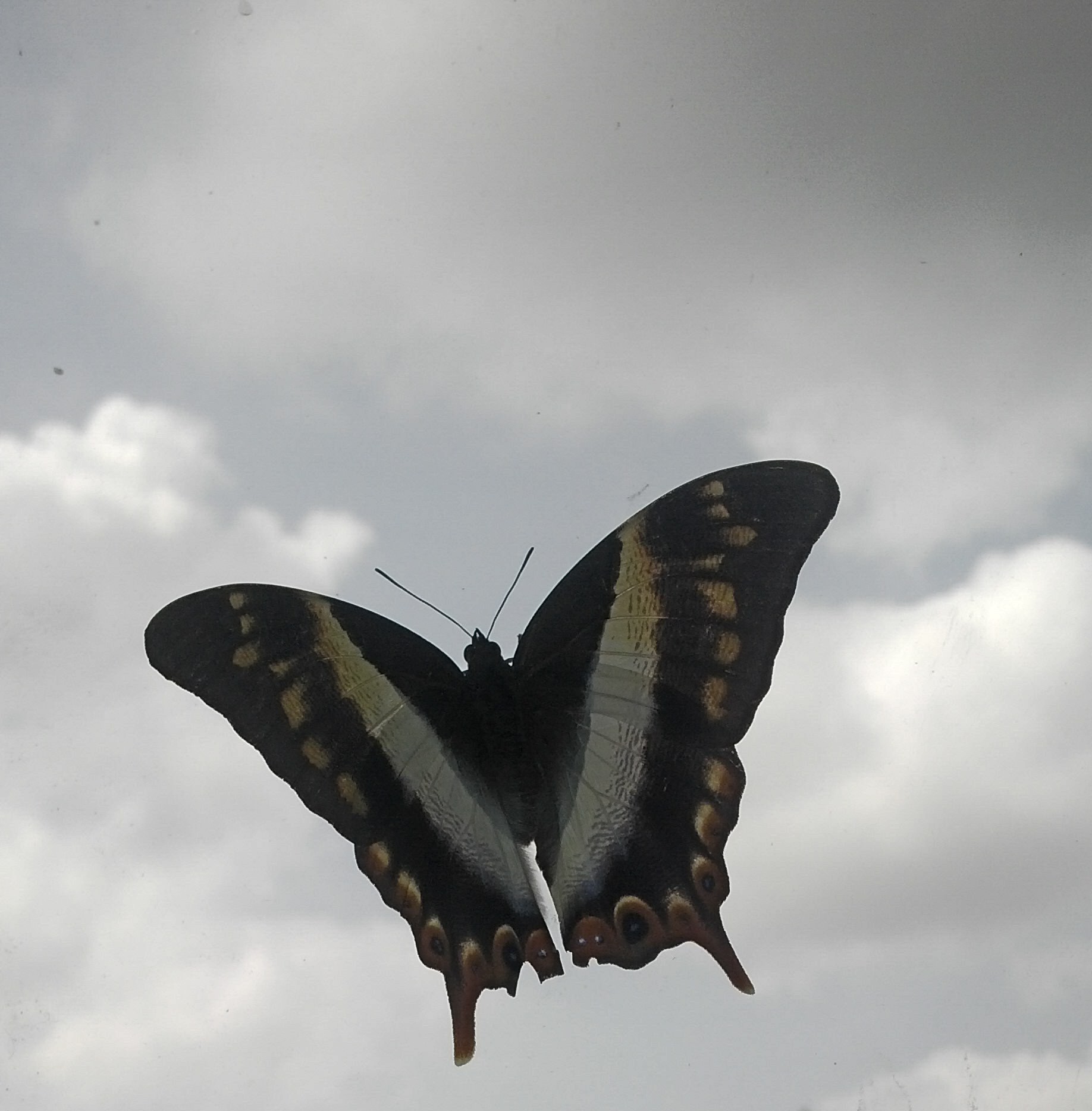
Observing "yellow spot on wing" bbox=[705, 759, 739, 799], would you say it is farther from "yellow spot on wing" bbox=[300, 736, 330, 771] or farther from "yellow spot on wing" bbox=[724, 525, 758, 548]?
"yellow spot on wing" bbox=[300, 736, 330, 771]

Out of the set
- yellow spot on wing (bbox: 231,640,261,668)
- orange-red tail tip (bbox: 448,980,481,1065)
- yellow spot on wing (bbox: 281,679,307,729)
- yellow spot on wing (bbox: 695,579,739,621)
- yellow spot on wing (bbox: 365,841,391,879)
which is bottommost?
orange-red tail tip (bbox: 448,980,481,1065)

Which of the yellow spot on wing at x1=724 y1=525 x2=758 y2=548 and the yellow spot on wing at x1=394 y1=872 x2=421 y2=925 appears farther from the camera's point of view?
the yellow spot on wing at x1=394 y1=872 x2=421 y2=925

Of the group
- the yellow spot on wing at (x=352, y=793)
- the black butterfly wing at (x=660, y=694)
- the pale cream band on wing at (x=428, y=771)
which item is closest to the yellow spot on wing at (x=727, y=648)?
the black butterfly wing at (x=660, y=694)

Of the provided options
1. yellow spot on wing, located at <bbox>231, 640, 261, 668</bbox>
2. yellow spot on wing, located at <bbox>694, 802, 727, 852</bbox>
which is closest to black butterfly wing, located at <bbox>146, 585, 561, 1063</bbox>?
yellow spot on wing, located at <bbox>231, 640, 261, 668</bbox>

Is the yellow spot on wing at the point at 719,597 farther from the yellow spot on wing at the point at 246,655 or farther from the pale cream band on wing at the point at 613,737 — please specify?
the yellow spot on wing at the point at 246,655

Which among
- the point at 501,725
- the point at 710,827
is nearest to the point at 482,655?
the point at 501,725

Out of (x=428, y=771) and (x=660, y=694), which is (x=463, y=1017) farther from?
(x=660, y=694)

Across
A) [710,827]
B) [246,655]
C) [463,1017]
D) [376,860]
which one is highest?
[246,655]
